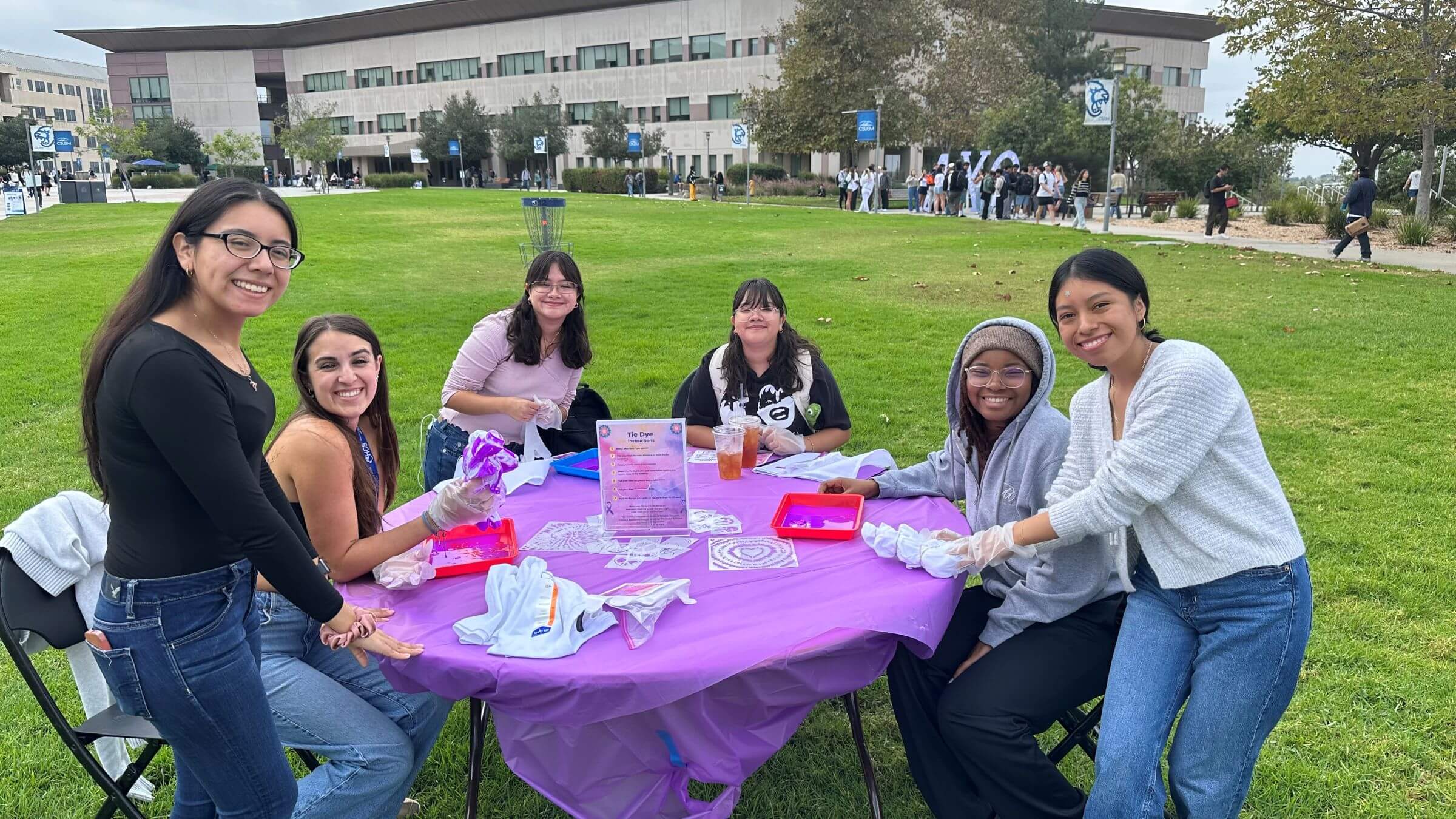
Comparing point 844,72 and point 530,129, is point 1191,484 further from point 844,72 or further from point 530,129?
point 530,129

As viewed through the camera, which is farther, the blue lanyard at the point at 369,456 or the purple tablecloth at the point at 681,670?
the blue lanyard at the point at 369,456

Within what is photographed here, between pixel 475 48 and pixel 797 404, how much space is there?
70.0m

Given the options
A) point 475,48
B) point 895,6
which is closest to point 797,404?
point 895,6

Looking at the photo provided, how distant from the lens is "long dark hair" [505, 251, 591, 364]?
4301mm

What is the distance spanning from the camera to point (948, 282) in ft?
45.5

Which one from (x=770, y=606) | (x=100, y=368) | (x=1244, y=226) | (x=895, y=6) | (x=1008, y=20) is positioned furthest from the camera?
(x=1008, y=20)

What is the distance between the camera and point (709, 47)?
58.1 meters

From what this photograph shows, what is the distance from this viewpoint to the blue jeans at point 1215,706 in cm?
222

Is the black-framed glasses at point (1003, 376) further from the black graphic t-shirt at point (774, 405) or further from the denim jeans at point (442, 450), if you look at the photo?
the denim jeans at point (442, 450)

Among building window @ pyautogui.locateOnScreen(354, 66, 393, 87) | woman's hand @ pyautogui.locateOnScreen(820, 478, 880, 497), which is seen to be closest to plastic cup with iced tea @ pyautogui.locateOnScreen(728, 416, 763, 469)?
woman's hand @ pyautogui.locateOnScreen(820, 478, 880, 497)

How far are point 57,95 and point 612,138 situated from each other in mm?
80737

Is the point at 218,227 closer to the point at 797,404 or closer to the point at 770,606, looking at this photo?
the point at 770,606

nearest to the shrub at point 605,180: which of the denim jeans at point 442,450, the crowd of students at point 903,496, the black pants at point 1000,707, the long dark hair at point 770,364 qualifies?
the denim jeans at point 442,450

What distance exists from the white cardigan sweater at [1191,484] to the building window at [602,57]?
6418cm
